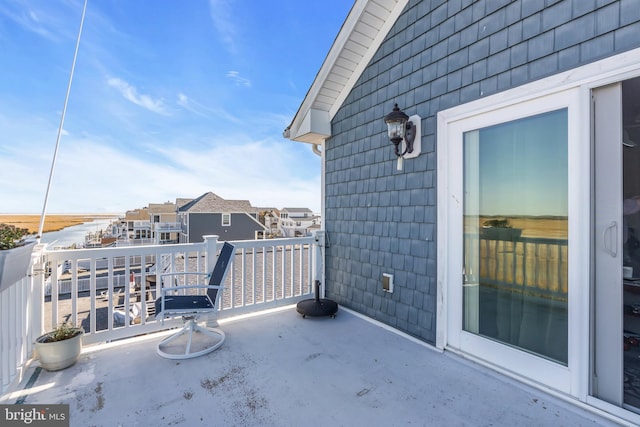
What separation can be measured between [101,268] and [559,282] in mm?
26917

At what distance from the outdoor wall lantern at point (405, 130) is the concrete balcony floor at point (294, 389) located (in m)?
2.07

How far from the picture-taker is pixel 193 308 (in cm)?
270

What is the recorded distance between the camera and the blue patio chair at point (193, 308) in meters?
2.65

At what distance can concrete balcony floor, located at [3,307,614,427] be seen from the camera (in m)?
1.84

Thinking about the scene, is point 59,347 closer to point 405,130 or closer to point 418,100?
point 405,130

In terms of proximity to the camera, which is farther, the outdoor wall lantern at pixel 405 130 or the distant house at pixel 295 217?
the distant house at pixel 295 217

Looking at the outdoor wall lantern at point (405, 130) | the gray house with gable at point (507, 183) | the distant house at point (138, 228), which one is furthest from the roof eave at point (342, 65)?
the distant house at point (138, 228)

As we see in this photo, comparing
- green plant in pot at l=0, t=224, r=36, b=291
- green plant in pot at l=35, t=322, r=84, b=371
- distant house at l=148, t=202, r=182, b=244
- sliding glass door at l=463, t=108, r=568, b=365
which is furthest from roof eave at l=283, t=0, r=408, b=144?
distant house at l=148, t=202, r=182, b=244

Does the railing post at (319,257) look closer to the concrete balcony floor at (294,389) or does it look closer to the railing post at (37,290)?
the concrete balcony floor at (294,389)

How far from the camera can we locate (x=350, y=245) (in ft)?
13.1

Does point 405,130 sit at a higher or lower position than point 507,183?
higher

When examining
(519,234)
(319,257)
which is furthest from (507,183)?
(319,257)

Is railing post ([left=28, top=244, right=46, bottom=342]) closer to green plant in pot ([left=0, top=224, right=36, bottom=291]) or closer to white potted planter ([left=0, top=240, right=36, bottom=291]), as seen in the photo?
green plant in pot ([left=0, top=224, right=36, bottom=291])

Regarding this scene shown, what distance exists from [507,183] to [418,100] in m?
1.29
